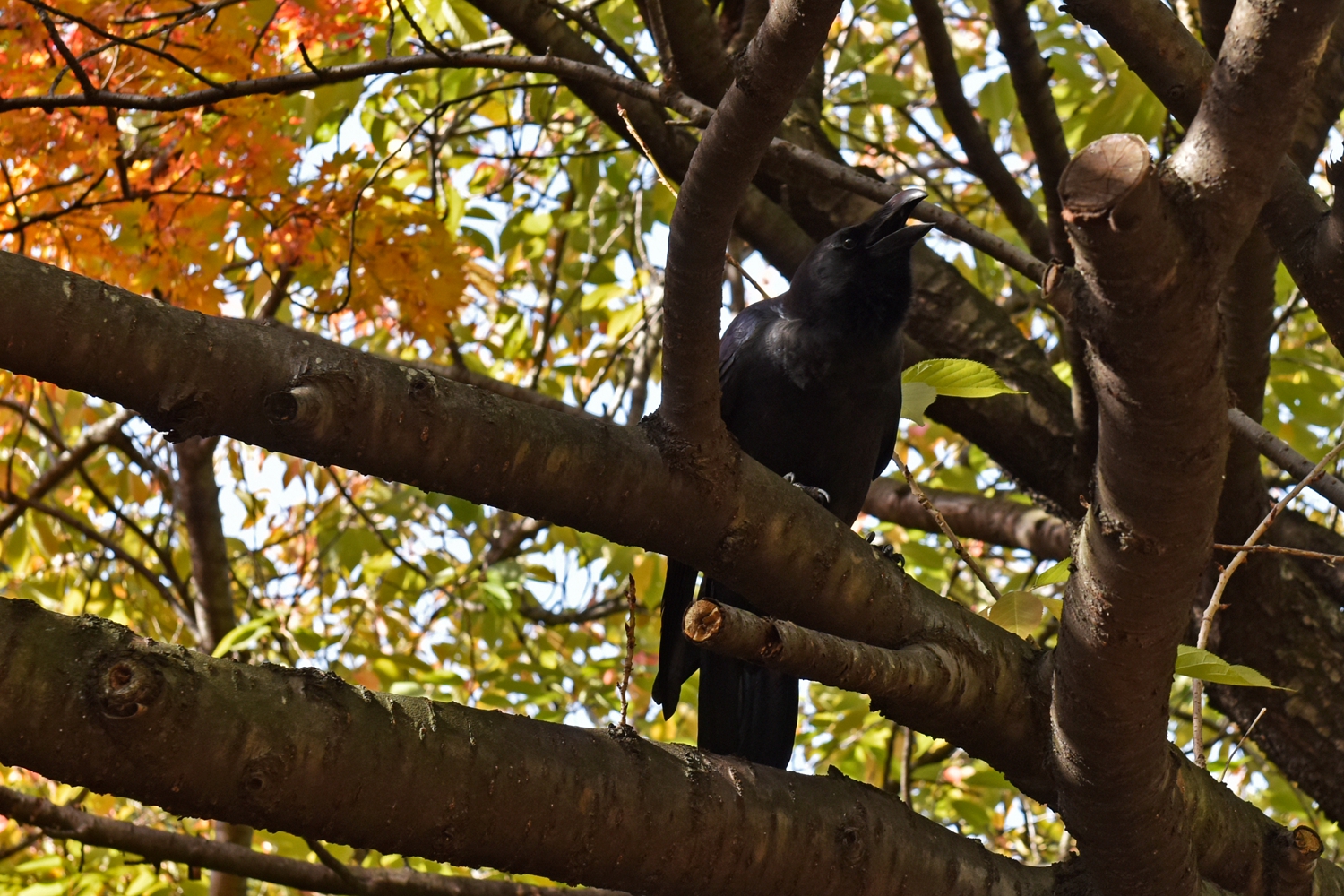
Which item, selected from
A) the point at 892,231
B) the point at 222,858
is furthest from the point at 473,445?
the point at 892,231

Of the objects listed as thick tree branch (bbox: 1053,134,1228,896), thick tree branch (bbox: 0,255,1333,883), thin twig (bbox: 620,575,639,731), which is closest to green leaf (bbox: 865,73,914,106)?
thick tree branch (bbox: 0,255,1333,883)

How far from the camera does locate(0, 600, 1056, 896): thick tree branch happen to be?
4.06ft

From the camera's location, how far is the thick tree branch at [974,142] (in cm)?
313

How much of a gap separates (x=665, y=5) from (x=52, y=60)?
57.6 inches

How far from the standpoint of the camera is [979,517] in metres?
3.75

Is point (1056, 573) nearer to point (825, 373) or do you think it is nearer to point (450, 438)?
point (450, 438)

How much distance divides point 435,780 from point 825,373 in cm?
169

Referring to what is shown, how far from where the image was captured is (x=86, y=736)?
48.3 inches

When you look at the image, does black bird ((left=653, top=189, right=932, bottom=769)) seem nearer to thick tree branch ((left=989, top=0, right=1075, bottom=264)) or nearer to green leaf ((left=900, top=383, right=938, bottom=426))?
thick tree branch ((left=989, top=0, right=1075, bottom=264))

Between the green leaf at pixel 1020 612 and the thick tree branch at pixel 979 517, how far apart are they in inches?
59.0

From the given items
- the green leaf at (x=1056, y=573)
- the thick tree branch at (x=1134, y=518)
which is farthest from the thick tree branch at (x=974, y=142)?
the thick tree branch at (x=1134, y=518)

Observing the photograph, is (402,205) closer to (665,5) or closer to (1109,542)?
(665,5)

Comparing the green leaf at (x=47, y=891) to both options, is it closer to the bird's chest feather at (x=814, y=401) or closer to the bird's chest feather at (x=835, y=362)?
the bird's chest feather at (x=814, y=401)

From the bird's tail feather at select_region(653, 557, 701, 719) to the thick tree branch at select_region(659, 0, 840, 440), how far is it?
94cm
